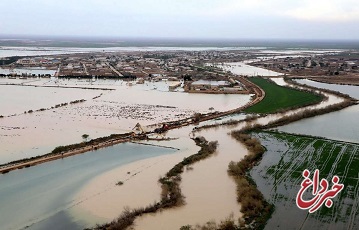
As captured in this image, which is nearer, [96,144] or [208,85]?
[96,144]

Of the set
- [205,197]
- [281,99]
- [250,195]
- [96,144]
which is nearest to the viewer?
[250,195]

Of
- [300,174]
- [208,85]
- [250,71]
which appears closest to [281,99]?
[208,85]

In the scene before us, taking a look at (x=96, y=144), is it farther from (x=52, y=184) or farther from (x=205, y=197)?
(x=205, y=197)

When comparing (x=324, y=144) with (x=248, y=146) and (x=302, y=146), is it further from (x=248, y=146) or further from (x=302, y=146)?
(x=248, y=146)

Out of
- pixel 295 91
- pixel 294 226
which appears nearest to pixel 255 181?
pixel 294 226

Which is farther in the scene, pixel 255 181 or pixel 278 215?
pixel 255 181

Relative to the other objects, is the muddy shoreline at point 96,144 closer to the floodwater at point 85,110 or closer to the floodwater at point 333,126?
the floodwater at point 85,110

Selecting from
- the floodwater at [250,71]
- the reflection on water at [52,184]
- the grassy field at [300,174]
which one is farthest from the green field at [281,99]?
the floodwater at [250,71]
